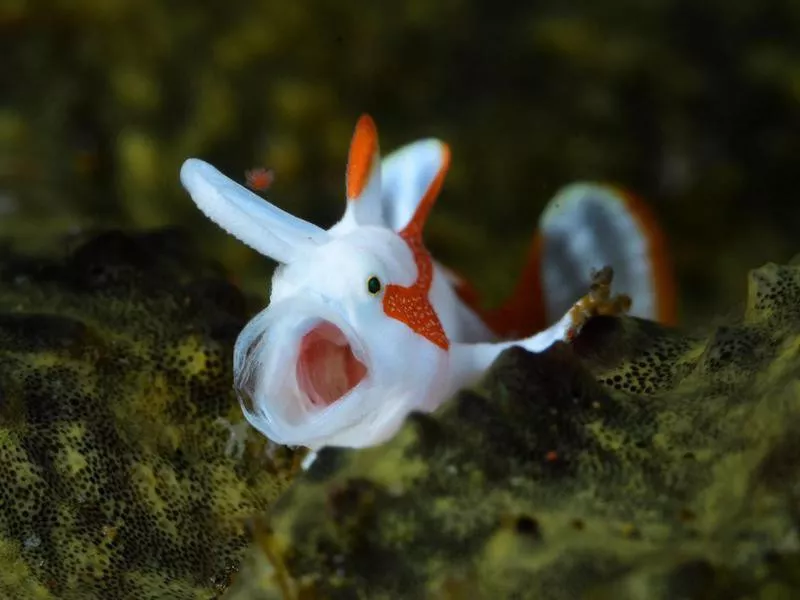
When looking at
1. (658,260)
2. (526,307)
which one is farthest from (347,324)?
(658,260)

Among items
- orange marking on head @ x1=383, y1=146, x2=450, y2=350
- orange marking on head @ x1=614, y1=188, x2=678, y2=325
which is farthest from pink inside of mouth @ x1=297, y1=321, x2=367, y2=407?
orange marking on head @ x1=614, y1=188, x2=678, y2=325

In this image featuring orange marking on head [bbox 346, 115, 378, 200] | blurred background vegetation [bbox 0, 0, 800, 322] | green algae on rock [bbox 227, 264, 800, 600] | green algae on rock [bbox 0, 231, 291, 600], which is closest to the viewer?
green algae on rock [bbox 227, 264, 800, 600]

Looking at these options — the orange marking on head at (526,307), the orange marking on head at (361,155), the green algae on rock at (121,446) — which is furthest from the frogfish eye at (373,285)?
the orange marking on head at (526,307)

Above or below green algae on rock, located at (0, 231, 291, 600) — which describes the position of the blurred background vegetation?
above

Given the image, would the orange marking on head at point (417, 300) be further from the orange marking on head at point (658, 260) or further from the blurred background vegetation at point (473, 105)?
the blurred background vegetation at point (473, 105)

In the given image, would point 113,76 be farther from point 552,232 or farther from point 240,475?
point 240,475

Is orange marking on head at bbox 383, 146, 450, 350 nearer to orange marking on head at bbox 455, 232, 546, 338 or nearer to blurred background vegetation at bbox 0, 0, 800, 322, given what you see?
orange marking on head at bbox 455, 232, 546, 338
